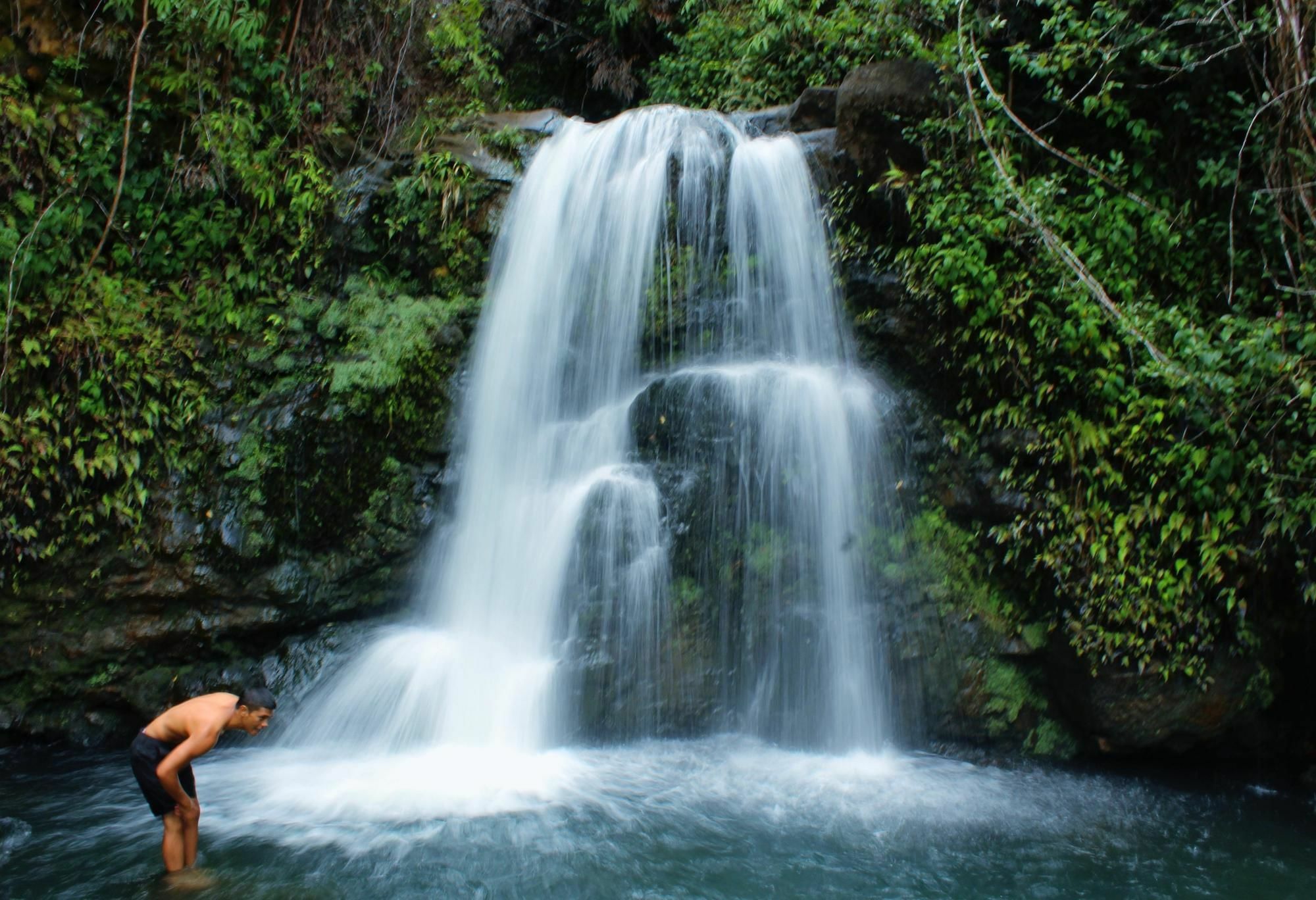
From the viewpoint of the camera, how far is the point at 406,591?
7500 millimetres

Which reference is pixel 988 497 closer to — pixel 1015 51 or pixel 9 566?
pixel 1015 51

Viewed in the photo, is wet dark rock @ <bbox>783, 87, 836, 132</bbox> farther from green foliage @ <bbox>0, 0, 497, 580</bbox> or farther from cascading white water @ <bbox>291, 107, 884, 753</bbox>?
green foliage @ <bbox>0, 0, 497, 580</bbox>

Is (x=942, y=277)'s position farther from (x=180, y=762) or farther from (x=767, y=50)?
(x=180, y=762)

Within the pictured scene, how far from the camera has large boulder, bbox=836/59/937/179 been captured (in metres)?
7.57

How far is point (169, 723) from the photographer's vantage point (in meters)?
4.82

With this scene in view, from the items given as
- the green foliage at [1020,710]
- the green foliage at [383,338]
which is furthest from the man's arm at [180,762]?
the green foliage at [1020,710]

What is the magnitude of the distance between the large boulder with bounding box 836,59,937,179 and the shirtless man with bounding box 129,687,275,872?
6.50 metres

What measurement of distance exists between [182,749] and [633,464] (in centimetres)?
386

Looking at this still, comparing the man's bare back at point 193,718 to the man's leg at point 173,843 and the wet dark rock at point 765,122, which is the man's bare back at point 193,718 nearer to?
the man's leg at point 173,843

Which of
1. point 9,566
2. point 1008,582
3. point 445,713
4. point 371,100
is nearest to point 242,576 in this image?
point 9,566

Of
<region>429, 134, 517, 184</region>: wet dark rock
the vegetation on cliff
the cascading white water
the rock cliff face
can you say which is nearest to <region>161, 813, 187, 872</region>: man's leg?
the cascading white water

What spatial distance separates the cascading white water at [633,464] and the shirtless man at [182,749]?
Result: 67.4 inches

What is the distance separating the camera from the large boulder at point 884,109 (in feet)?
24.8

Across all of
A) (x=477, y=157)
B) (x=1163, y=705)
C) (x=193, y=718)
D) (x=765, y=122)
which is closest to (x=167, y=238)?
(x=477, y=157)
